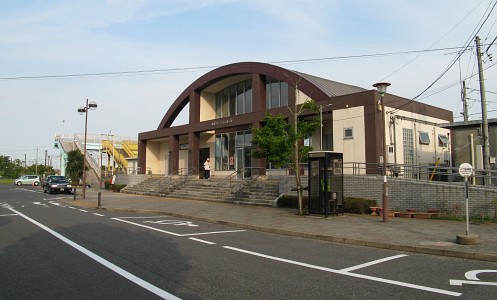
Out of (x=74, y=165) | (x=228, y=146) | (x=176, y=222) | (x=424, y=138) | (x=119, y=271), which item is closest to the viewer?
(x=119, y=271)

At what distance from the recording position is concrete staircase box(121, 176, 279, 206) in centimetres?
2325

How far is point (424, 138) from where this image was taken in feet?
81.8

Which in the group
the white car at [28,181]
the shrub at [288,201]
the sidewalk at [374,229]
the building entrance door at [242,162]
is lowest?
the sidewalk at [374,229]

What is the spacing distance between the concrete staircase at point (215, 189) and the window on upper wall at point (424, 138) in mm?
9185

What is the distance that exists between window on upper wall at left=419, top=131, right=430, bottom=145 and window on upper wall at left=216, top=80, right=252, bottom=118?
13.8 m

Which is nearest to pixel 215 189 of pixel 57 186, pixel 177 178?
pixel 177 178

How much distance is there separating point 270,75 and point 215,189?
915 cm

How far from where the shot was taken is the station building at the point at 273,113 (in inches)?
881

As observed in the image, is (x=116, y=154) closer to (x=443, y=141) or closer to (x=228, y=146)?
(x=228, y=146)

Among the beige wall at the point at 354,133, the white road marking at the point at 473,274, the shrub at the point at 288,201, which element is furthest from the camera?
the beige wall at the point at 354,133

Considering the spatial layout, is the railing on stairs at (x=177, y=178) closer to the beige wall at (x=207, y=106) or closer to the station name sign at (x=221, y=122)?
the station name sign at (x=221, y=122)

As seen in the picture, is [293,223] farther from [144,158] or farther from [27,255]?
[144,158]

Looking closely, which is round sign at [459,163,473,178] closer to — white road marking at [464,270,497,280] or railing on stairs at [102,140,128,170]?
white road marking at [464,270,497,280]

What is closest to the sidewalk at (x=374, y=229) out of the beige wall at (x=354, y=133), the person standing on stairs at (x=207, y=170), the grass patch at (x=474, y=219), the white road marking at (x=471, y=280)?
the grass patch at (x=474, y=219)
